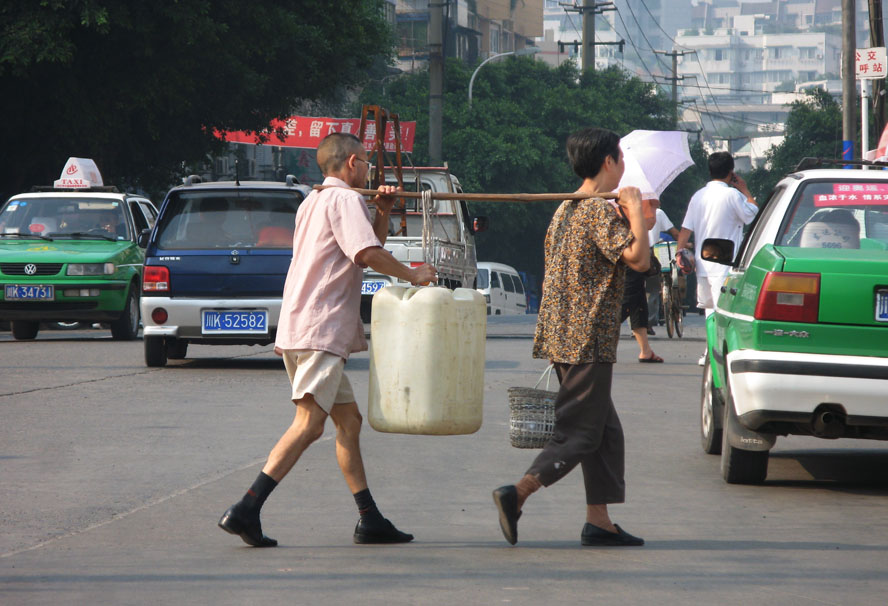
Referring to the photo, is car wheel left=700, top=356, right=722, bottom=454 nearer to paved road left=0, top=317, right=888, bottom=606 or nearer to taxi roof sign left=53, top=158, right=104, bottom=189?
Result: paved road left=0, top=317, right=888, bottom=606

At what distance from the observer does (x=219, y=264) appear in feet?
44.2

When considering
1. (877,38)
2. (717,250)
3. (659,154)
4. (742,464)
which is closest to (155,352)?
(659,154)

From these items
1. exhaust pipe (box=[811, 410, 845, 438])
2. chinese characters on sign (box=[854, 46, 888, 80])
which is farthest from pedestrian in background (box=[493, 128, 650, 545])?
chinese characters on sign (box=[854, 46, 888, 80])

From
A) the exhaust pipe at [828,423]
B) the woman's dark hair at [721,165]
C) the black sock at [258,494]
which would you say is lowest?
the black sock at [258,494]

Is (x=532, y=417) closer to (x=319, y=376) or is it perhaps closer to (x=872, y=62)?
(x=319, y=376)

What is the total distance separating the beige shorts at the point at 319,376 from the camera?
5.88 meters

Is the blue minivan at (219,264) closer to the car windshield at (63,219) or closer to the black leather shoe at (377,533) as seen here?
the car windshield at (63,219)

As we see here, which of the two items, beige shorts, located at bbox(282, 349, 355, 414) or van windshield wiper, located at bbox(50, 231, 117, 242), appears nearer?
beige shorts, located at bbox(282, 349, 355, 414)

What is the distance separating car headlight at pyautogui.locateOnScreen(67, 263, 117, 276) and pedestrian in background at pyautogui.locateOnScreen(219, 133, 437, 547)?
12016 millimetres

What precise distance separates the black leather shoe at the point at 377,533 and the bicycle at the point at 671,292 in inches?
533

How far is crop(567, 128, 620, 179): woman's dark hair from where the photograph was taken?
19.7ft

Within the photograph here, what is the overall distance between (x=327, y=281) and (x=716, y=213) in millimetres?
6575

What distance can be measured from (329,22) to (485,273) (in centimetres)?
1106

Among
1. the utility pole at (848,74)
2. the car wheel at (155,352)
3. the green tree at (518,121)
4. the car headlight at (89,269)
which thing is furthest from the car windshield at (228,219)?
the green tree at (518,121)
